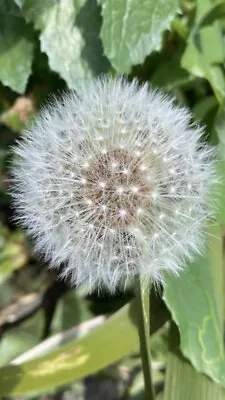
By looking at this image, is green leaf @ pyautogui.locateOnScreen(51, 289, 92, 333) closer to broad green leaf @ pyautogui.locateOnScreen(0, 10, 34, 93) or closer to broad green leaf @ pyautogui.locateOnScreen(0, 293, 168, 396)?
broad green leaf @ pyautogui.locateOnScreen(0, 293, 168, 396)

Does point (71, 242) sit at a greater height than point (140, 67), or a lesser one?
lesser

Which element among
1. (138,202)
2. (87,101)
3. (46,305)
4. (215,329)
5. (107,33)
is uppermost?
(107,33)

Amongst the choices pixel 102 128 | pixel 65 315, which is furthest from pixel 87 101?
pixel 65 315

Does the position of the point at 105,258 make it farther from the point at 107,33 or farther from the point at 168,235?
the point at 107,33

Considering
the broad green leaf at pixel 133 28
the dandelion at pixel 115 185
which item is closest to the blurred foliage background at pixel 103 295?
the broad green leaf at pixel 133 28

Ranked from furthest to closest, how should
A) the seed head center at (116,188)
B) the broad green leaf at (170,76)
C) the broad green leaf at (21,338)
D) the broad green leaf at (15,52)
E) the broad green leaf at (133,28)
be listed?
the broad green leaf at (21,338)
the broad green leaf at (170,76)
the broad green leaf at (15,52)
the broad green leaf at (133,28)
the seed head center at (116,188)

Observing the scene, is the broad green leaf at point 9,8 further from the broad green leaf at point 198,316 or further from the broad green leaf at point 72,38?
the broad green leaf at point 198,316

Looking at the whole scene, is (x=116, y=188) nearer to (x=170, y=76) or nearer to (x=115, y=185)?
(x=115, y=185)
